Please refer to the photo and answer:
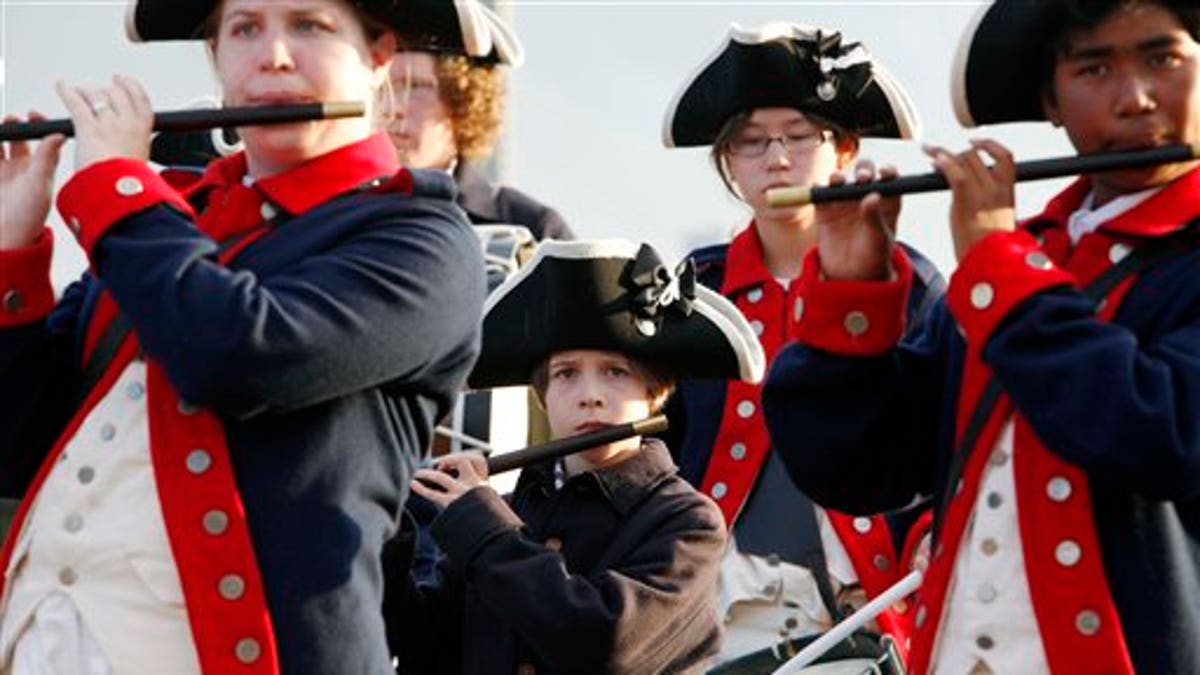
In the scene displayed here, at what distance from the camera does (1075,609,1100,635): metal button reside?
464cm

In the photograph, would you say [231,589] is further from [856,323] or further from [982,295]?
[982,295]

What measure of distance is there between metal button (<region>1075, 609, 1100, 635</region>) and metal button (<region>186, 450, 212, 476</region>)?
55.1 inches

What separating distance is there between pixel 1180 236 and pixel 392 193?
4.32 feet

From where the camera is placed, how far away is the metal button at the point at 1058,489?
4699 millimetres

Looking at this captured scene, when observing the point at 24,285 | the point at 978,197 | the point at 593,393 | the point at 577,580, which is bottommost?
the point at 577,580

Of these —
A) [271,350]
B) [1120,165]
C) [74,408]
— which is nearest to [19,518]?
[74,408]

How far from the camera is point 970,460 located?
482 centimetres

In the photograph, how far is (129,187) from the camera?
4.62 m

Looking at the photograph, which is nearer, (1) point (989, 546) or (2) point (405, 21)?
(1) point (989, 546)

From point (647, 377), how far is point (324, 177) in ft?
6.02

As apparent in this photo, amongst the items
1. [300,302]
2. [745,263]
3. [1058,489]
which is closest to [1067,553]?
[1058,489]

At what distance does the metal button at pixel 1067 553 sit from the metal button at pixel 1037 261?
17.4 inches

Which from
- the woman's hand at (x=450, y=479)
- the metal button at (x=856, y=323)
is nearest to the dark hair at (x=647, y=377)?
the woman's hand at (x=450, y=479)

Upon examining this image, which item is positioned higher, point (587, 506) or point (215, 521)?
point (215, 521)
